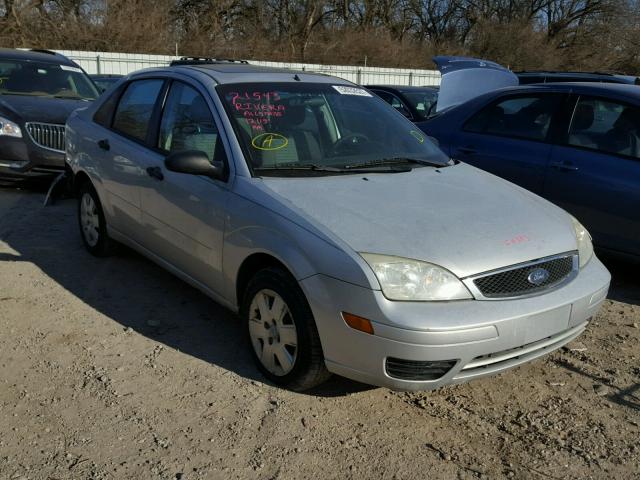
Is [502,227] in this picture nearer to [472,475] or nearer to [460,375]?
[460,375]

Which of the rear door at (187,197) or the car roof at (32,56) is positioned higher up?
the car roof at (32,56)

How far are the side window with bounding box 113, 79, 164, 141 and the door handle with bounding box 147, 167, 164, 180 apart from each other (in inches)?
14.9

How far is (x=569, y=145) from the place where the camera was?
17.3ft

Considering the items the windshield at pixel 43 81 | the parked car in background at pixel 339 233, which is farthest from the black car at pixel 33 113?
the parked car in background at pixel 339 233

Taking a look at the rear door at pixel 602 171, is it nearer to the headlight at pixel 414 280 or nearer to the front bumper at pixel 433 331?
the front bumper at pixel 433 331

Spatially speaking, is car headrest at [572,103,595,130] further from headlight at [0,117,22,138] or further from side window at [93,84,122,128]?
headlight at [0,117,22,138]

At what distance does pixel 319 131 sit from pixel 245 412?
1800 mm

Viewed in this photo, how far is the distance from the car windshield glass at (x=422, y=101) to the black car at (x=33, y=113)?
516 cm

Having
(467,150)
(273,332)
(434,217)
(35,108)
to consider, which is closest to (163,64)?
(35,108)

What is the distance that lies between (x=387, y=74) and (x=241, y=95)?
76.8 ft

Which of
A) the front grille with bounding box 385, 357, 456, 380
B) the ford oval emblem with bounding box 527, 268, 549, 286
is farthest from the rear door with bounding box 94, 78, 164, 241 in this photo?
the ford oval emblem with bounding box 527, 268, 549, 286

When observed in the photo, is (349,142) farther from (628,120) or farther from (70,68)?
(70,68)

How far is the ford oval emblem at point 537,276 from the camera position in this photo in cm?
307

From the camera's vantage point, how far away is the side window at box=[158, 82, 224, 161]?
3.88 metres
